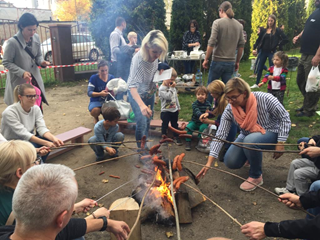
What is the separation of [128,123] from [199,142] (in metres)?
1.53

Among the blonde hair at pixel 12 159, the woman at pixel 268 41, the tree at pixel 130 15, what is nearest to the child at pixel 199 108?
the blonde hair at pixel 12 159

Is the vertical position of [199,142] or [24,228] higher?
[24,228]

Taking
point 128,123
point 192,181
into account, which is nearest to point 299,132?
point 192,181

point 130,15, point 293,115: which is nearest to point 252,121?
point 293,115

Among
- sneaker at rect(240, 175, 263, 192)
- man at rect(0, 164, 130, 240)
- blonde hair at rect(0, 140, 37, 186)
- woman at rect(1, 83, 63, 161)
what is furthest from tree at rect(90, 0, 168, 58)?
man at rect(0, 164, 130, 240)

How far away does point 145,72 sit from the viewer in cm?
386

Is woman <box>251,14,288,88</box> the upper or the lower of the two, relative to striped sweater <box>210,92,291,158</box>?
upper

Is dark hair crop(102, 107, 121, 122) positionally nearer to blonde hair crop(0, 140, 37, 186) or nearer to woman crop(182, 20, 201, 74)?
Result: blonde hair crop(0, 140, 37, 186)

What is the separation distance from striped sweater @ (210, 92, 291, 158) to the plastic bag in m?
2.27

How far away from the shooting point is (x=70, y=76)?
1066 centimetres

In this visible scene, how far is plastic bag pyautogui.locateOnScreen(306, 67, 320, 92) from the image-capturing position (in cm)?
510

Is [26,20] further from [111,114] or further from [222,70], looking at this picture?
[222,70]

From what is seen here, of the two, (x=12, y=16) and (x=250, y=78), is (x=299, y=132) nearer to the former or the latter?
(x=250, y=78)

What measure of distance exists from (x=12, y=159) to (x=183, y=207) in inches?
71.4
